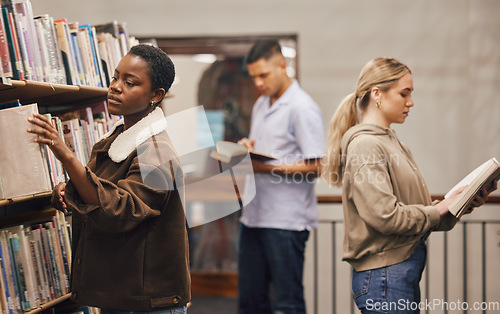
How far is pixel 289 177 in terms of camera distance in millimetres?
2230

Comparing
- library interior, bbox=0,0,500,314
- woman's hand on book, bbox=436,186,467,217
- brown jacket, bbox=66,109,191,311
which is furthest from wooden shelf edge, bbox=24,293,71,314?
woman's hand on book, bbox=436,186,467,217

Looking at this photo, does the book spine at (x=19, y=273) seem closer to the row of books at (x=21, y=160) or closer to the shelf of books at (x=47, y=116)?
the shelf of books at (x=47, y=116)

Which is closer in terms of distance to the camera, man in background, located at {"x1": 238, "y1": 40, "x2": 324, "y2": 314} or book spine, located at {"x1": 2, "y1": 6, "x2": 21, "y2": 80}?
book spine, located at {"x1": 2, "y1": 6, "x2": 21, "y2": 80}

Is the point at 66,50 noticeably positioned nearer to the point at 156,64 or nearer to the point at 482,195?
the point at 156,64

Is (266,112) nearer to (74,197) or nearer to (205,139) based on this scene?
(205,139)

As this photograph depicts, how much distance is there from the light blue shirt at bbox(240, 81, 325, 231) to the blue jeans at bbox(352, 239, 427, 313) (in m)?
0.77

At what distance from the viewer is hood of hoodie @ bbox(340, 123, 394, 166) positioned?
148 cm

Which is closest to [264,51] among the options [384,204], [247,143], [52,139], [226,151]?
Result: [247,143]

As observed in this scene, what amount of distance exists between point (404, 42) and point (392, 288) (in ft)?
7.31

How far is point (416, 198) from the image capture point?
1467mm

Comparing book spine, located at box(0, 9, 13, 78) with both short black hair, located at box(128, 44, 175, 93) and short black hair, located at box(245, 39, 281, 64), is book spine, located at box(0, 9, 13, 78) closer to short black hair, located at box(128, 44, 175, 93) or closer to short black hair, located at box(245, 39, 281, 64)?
short black hair, located at box(128, 44, 175, 93)

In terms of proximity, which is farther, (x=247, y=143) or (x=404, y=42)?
(x=404, y=42)

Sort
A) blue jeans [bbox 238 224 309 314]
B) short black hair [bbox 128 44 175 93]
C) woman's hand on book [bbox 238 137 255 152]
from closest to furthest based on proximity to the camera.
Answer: short black hair [bbox 128 44 175 93] → blue jeans [bbox 238 224 309 314] → woman's hand on book [bbox 238 137 255 152]

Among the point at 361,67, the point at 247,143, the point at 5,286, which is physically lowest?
the point at 5,286
